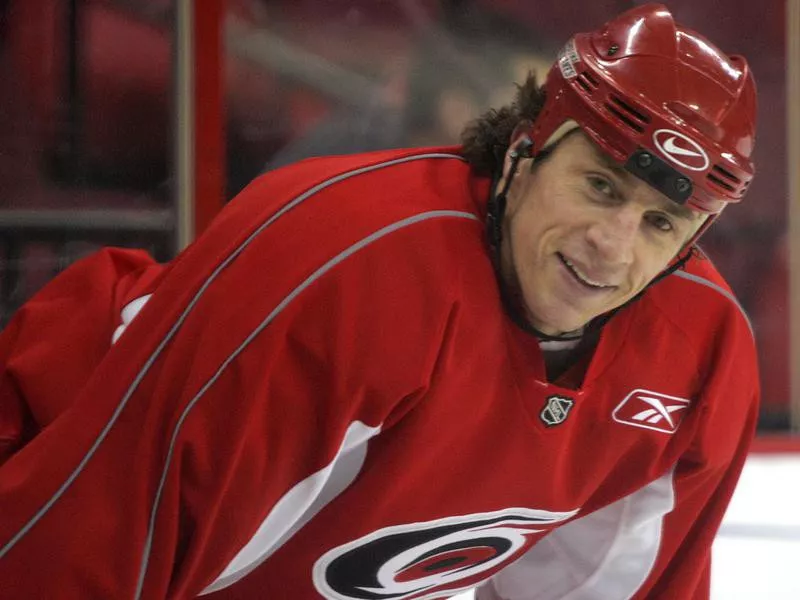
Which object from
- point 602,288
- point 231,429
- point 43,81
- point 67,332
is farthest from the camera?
point 43,81

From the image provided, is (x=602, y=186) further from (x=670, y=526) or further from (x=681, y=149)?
(x=670, y=526)

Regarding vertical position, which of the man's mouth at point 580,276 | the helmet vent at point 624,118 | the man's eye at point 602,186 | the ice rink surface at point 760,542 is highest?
the helmet vent at point 624,118

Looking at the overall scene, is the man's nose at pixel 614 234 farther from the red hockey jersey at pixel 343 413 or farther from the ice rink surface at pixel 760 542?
the ice rink surface at pixel 760 542

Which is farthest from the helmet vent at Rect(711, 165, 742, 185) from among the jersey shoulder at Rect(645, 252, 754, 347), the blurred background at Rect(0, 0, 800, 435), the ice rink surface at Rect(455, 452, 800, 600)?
the blurred background at Rect(0, 0, 800, 435)

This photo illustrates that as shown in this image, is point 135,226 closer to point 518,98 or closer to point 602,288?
point 518,98

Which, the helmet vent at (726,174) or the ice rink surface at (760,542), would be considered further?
the ice rink surface at (760,542)

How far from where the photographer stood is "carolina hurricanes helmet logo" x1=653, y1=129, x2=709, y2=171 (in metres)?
1.06

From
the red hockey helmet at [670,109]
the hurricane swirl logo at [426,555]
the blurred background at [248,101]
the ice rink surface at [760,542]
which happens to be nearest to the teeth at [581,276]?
the red hockey helmet at [670,109]

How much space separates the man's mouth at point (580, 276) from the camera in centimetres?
112

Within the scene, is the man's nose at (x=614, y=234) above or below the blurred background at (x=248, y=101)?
above

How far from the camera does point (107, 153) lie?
9.38ft

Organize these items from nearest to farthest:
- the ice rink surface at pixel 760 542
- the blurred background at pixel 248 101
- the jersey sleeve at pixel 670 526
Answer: the jersey sleeve at pixel 670 526 → the ice rink surface at pixel 760 542 → the blurred background at pixel 248 101

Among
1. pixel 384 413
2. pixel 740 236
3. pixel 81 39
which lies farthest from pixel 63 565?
pixel 740 236

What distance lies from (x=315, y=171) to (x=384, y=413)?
285mm
